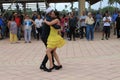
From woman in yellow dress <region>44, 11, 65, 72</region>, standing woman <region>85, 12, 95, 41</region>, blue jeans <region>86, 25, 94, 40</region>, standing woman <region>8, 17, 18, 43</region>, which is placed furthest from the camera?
blue jeans <region>86, 25, 94, 40</region>

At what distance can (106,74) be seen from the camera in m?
8.59

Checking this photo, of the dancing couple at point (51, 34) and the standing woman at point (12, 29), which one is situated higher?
the dancing couple at point (51, 34)

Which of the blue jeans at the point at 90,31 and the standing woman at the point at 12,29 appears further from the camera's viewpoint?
the blue jeans at the point at 90,31

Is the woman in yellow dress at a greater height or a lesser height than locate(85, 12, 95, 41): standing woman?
greater

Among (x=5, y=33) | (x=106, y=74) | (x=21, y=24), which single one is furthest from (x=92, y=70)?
(x=5, y=33)

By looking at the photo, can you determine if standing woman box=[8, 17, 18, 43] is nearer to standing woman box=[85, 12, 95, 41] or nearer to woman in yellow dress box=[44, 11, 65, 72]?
standing woman box=[85, 12, 95, 41]

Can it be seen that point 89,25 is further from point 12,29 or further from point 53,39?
point 53,39

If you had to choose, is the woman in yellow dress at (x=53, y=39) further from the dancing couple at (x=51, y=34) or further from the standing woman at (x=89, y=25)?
the standing woman at (x=89, y=25)

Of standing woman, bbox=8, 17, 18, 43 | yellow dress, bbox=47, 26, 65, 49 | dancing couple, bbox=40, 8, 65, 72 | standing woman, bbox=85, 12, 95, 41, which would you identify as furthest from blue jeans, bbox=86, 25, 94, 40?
yellow dress, bbox=47, 26, 65, 49

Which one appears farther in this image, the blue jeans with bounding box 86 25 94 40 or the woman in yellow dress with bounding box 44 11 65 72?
the blue jeans with bounding box 86 25 94 40

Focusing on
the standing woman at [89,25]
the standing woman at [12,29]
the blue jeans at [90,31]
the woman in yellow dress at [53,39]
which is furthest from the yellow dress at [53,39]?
the blue jeans at [90,31]

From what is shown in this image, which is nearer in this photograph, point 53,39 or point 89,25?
point 53,39

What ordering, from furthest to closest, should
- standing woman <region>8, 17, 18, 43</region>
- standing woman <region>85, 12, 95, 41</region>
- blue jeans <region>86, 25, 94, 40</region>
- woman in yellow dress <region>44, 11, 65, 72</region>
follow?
blue jeans <region>86, 25, 94, 40</region> → standing woman <region>85, 12, 95, 41</region> → standing woman <region>8, 17, 18, 43</region> → woman in yellow dress <region>44, 11, 65, 72</region>

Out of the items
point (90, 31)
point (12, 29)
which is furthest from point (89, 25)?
point (12, 29)
